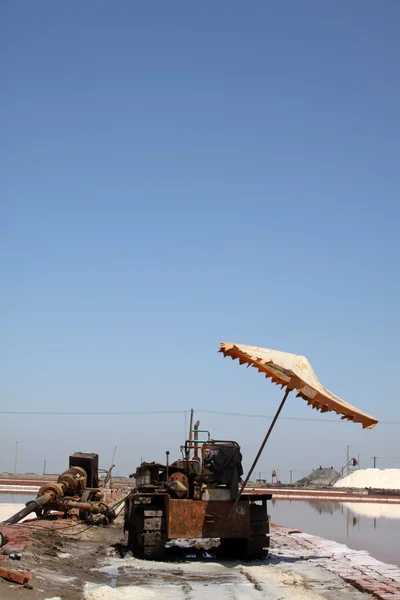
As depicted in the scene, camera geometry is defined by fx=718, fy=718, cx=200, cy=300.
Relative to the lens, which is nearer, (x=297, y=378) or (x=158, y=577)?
(x=158, y=577)

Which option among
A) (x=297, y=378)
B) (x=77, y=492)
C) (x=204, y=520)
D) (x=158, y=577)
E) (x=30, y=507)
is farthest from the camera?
(x=77, y=492)

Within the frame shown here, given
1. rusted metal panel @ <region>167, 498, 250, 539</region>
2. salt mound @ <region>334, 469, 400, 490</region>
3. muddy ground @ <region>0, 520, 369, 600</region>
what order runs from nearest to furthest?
muddy ground @ <region>0, 520, 369, 600</region>
rusted metal panel @ <region>167, 498, 250, 539</region>
salt mound @ <region>334, 469, 400, 490</region>

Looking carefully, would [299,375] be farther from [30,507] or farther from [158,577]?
[30,507]

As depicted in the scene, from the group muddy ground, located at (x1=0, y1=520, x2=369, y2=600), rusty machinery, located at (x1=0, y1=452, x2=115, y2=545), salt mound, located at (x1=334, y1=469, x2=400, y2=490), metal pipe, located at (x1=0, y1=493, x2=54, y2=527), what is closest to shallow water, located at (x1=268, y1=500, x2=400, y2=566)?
muddy ground, located at (x1=0, y1=520, x2=369, y2=600)

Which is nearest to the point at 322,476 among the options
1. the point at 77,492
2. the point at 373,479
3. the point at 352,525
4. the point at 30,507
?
the point at 373,479

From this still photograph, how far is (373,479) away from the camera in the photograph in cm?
6988

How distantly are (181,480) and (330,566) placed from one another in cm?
381

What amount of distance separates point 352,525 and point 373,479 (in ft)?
153

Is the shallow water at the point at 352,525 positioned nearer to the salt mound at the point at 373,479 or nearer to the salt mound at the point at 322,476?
the salt mound at the point at 373,479

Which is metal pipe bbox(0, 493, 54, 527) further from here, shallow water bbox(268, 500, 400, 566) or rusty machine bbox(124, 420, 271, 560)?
shallow water bbox(268, 500, 400, 566)

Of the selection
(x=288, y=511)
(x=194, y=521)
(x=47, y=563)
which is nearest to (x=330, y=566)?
(x=194, y=521)

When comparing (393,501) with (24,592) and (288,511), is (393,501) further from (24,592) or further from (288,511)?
(24,592)

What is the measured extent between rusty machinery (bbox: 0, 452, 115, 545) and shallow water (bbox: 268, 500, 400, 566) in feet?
22.2

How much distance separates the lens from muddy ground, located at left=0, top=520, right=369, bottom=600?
10812 mm
